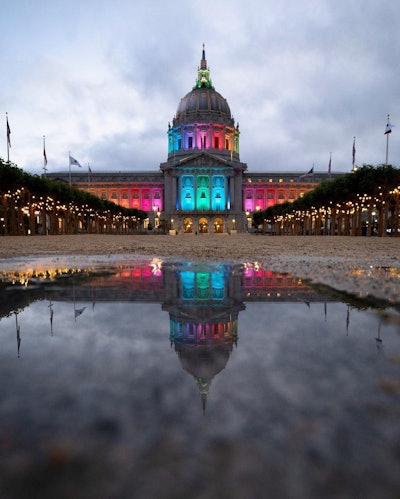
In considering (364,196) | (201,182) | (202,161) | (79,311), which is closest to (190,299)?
(79,311)

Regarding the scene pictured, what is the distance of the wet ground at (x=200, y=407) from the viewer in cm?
89

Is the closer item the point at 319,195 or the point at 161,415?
the point at 161,415

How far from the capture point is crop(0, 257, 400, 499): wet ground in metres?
0.89

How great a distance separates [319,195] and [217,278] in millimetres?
55691

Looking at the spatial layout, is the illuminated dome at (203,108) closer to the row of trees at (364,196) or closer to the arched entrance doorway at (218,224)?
the arched entrance doorway at (218,224)

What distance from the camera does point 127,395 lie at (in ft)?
4.31

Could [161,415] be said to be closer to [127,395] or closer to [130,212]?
[127,395]

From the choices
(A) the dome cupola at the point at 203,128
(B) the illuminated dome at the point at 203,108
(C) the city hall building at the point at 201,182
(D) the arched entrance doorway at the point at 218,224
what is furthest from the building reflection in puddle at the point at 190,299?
(B) the illuminated dome at the point at 203,108

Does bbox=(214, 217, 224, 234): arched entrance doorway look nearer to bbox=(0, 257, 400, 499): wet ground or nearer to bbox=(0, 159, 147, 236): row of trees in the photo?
bbox=(0, 159, 147, 236): row of trees

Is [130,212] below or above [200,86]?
below

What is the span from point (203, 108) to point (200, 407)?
452 ft

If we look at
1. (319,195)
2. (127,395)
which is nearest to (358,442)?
(127,395)

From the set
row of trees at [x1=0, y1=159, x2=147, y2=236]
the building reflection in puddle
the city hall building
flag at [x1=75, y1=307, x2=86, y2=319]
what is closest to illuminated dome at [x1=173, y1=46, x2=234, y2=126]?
the city hall building

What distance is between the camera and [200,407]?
4.05 feet
